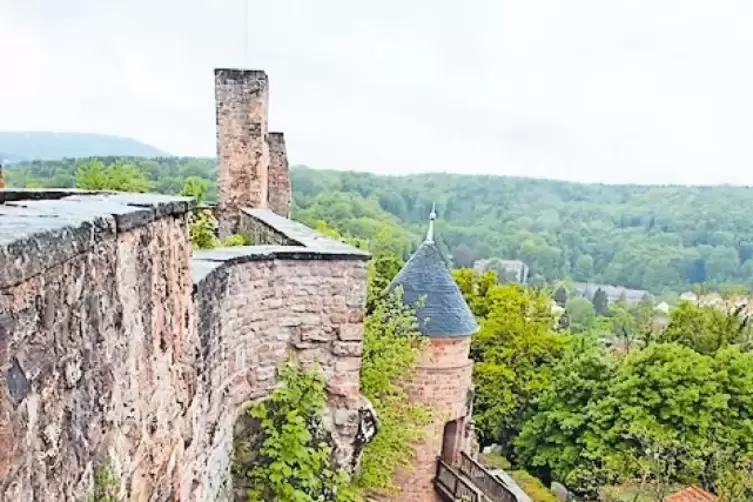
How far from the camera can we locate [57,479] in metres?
2.43

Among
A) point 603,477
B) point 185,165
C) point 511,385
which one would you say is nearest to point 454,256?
point 185,165

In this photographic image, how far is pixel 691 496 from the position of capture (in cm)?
1770

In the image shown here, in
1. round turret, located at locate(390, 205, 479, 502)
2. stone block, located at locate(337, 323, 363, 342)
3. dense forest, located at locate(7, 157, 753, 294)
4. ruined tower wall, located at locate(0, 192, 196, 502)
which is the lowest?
dense forest, located at locate(7, 157, 753, 294)

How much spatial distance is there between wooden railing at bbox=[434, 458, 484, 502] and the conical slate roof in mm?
2185

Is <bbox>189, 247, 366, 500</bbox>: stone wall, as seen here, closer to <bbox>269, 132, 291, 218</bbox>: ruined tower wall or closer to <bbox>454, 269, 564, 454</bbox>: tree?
<bbox>269, 132, 291, 218</bbox>: ruined tower wall

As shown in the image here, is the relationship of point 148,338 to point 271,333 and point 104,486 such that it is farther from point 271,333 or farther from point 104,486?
point 271,333

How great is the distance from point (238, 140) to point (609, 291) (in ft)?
225

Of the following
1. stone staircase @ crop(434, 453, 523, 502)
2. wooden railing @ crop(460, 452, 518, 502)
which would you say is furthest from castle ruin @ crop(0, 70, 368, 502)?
wooden railing @ crop(460, 452, 518, 502)

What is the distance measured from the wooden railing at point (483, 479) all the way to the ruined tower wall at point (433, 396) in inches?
23.2

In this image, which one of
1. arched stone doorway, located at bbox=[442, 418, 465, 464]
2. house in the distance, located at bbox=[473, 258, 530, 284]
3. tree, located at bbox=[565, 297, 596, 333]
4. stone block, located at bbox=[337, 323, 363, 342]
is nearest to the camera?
stone block, located at bbox=[337, 323, 363, 342]

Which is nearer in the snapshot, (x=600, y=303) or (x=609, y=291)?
(x=600, y=303)

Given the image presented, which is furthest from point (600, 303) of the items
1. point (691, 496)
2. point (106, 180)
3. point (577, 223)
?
point (106, 180)

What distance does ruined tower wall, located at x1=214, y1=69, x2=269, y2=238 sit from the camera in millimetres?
11992

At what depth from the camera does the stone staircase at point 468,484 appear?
12617 millimetres
